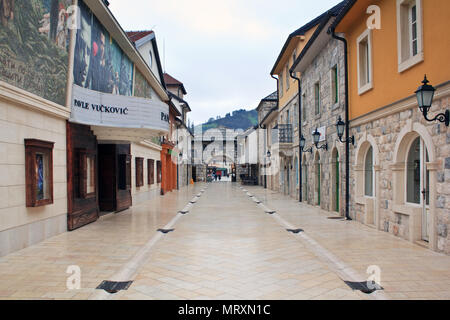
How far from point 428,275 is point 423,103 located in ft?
9.64

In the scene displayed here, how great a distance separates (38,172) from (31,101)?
1.61 metres

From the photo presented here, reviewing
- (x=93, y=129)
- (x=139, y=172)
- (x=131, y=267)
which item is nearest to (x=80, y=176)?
(x=93, y=129)

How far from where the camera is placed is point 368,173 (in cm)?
1052

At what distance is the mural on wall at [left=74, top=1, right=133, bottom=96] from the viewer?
1001 centimetres

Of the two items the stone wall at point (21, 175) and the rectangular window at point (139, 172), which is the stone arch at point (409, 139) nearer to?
the stone wall at point (21, 175)

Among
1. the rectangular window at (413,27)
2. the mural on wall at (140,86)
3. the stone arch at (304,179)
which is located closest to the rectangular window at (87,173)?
the mural on wall at (140,86)

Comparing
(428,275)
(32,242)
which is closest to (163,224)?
(32,242)

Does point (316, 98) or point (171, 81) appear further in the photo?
point (171, 81)

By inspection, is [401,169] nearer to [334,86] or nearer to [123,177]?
[334,86]

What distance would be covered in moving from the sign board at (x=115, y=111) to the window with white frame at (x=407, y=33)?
6635mm

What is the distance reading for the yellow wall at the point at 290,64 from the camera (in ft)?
58.7

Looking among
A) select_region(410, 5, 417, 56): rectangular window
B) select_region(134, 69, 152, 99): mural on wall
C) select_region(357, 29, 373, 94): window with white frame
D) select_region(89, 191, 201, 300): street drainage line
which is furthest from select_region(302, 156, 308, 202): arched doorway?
select_region(89, 191, 201, 300): street drainage line

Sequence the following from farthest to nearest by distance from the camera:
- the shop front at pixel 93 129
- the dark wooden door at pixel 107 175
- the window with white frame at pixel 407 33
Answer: the dark wooden door at pixel 107 175
the shop front at pixel 93 129
the window with white frame at pixel 407 33

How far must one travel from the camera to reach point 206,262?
6.20m
